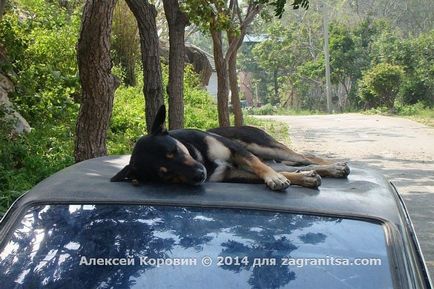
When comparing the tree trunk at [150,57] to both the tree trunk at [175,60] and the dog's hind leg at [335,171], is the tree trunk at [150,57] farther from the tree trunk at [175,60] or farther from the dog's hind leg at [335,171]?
the dog's hind leg at [335,171]

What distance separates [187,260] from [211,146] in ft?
4.84

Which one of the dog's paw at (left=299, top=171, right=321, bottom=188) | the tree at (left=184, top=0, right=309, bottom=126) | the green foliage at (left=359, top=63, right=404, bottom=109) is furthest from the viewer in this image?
the green foliage at (left=359, top=63, right=404, bottom=109)

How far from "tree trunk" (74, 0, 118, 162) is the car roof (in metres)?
3.56

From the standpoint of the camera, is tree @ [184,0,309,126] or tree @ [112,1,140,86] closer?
tree @ [184,0,309,126]

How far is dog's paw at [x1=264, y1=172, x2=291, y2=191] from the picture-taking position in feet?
10.7

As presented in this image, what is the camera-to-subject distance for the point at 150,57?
9.28 metres

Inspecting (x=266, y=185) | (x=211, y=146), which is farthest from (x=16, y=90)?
(x=266, y=185)

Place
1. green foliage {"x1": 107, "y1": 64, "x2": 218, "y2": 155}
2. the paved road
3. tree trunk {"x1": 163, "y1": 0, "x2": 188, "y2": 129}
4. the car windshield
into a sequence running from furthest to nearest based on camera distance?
green foliage {"x1": 107, "y1": 64, "x2": 218, "y2": 155} → tree trunk {"x1": 163, "y1": 0, "x2": 188, "y2": 129} → the paved road → the car windshield

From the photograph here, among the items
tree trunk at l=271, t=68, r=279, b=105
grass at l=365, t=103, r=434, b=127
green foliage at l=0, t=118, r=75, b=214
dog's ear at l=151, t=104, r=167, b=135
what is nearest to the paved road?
dog's ear at l=151, t=104, r=167, b=135

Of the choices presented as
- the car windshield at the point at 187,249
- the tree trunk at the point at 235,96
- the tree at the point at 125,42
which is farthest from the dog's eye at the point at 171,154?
the tree at the point at 125,42

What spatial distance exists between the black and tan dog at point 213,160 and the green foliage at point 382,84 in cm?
3311

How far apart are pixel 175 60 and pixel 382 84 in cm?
2847

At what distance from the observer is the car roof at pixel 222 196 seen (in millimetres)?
2896

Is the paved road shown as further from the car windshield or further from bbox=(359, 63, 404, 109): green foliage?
bbox=(359, 63, 404, 109): green foliage
